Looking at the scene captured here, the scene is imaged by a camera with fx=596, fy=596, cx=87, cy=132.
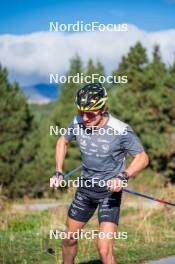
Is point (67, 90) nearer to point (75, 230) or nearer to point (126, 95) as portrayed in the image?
point (126, 95)

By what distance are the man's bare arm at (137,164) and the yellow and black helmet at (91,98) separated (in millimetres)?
652

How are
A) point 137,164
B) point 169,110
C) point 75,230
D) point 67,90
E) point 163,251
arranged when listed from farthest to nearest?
point 67,90 → point 169,110 → point 163,251 → point 75,230 → point 137,164

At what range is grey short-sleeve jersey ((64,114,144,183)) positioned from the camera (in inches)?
241

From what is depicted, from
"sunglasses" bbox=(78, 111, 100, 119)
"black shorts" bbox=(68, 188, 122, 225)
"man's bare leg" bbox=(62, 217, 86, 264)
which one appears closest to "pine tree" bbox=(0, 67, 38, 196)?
"man's bare leg" bbox=(62, 217, 86, 264)

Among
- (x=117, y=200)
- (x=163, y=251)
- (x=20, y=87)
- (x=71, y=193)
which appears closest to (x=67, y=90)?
(x=20, y=87)

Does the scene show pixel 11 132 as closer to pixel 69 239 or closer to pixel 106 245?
pixel 69 239

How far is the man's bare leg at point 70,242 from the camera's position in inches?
253

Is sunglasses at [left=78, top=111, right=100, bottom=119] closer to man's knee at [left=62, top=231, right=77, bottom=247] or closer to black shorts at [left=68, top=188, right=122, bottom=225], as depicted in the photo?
black shorts at [left=68, top=188, right=122, bottom=225]

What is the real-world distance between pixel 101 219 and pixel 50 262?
281cm

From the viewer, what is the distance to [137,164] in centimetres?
595

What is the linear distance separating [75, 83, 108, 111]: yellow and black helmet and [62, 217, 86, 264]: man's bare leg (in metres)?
1.26

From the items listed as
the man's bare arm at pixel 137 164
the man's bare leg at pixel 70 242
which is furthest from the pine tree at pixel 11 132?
the man's bare arm at pixel 137 164

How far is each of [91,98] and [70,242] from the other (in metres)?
1.58

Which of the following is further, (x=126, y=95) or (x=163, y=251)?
(x=126, y=95)
